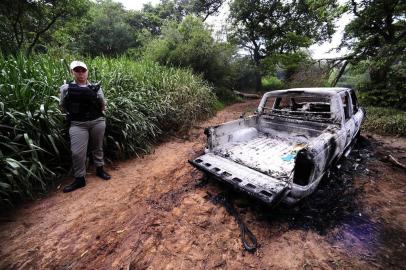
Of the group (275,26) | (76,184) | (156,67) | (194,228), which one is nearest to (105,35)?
(156,67)

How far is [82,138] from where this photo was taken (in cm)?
279

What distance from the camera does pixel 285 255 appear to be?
1.84 m

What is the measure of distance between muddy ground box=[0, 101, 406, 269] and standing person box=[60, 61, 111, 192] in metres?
0.44

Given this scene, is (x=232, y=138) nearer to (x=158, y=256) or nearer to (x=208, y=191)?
(x=208, y=191)

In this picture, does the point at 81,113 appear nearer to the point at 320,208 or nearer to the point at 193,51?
the point at 320,208

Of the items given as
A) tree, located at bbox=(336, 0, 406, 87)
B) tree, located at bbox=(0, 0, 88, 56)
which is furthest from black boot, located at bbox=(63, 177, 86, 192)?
Answer: tree, located at bbox=(336, 0, 406, 87)

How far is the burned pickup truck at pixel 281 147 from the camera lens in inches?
85.2

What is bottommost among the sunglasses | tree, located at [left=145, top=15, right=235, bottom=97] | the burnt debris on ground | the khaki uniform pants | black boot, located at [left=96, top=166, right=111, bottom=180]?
the burnt debris on ground

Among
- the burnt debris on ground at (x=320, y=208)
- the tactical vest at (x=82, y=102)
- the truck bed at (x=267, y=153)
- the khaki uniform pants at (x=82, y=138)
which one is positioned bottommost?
the burnt debris on ground at (x=320, y=208)

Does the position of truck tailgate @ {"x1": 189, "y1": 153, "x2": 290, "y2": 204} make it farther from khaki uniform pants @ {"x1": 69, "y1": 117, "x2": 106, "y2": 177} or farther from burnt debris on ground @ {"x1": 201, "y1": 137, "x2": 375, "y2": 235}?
khaki uniform pants @ {"x1": 69, "y1": 117, "x2": 106, "y2": 177}

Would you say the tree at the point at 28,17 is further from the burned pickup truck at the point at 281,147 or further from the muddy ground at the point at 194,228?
the burned pickup truck at the point at 281,147

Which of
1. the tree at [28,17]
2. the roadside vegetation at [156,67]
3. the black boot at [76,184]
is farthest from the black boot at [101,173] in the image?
the tree at [28,17]

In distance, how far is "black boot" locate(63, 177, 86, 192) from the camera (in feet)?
9.15

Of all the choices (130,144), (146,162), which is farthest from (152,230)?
(130,144)
